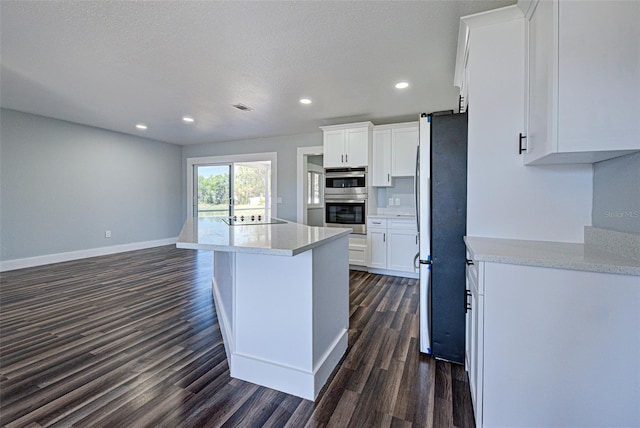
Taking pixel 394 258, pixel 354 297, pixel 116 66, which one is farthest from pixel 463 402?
pixel 116 66

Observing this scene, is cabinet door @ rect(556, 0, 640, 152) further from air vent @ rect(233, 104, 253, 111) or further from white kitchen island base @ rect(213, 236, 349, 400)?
air vent @ rect(233, 104, 253, 111)

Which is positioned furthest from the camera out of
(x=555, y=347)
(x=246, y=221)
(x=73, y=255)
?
(x=73, y=255)

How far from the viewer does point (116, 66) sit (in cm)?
274

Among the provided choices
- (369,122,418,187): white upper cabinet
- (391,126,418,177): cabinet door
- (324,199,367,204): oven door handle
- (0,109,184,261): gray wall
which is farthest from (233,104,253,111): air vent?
(0,109,184,261): gray wall

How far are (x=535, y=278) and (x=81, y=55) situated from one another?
3.70 m

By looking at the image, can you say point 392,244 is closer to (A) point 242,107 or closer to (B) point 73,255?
(A) point 242,107

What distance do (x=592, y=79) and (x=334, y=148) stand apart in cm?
350

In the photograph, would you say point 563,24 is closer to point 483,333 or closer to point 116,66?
point 483,333

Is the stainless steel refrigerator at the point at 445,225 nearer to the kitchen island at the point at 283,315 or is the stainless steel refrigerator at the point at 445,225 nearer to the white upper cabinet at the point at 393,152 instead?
the kitchen island at the point at 283,315

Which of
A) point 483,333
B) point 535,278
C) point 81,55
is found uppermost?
point 81,55

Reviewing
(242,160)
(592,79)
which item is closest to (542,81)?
(592,79)

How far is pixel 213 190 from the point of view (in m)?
6.76

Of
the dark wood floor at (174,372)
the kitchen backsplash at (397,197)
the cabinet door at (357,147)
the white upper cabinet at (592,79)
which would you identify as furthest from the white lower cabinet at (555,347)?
the kitchen backsplash at (397,197)

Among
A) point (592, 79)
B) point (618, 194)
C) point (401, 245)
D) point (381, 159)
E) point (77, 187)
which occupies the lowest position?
point (401, 245)
